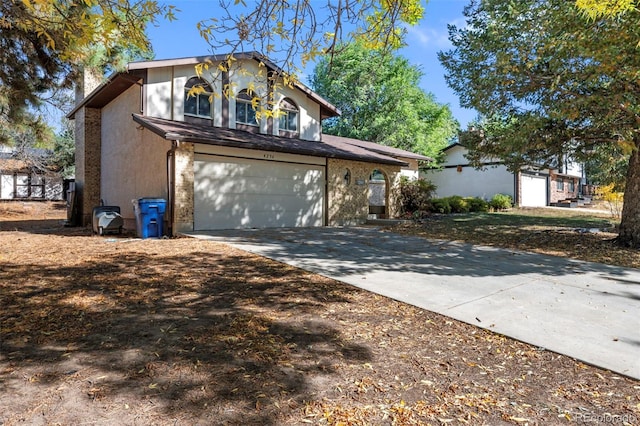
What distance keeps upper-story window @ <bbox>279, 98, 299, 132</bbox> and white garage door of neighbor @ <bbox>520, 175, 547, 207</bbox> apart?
62.1ft

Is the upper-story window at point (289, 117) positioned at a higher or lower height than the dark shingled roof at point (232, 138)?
higher

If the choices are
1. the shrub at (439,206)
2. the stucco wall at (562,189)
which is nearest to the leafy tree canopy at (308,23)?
the shrub at (439,206)

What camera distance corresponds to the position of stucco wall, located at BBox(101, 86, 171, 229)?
38.7 feet

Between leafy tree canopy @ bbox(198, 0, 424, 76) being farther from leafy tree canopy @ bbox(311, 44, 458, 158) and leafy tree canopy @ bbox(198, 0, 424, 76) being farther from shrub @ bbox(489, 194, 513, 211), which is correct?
leafy tree canopy @ bbox(311, 44, 458, 158)

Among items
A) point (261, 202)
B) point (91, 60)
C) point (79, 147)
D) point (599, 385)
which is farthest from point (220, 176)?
point (599, 385)

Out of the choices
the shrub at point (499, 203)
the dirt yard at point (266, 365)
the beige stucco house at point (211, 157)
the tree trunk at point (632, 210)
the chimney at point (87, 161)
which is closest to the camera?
the dirt yard at point (266, 365)

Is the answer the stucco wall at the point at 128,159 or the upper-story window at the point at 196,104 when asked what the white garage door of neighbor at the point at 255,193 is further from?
the upper-story window at the point at 196,104

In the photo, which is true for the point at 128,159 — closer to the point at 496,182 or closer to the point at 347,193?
the point at 347,193

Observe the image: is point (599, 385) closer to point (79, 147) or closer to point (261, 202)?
point (261, 202)

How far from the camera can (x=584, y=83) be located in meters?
8.34

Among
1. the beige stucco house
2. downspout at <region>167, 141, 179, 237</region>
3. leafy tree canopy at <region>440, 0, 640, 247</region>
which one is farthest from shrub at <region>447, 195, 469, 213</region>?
downspout at <region>167, 141, 179, 237</region>

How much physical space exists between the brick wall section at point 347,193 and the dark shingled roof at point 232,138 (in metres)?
0.50

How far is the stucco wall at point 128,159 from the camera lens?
11781 mm

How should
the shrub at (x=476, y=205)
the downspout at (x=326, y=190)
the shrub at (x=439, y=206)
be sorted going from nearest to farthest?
the downspout at (x=326, y=190)
the shrub at (x=439, y=206)
the shrub at (x=476, y=205)
